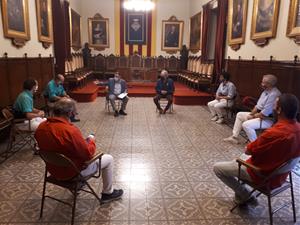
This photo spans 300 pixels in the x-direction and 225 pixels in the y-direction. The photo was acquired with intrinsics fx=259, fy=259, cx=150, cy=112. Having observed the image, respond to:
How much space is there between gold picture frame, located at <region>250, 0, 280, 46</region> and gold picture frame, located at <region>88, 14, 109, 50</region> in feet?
26.4

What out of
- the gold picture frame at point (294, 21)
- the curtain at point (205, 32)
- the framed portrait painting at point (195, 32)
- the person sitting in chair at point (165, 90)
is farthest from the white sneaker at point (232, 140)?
the framed portrait painting at point (195, 32)

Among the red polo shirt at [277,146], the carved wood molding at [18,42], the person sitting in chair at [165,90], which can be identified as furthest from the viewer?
the person sitting in chair at [165,90]

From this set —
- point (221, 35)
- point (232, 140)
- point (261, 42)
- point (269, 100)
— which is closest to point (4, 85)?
point (232, 140)

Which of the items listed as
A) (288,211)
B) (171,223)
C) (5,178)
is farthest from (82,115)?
(288,211)

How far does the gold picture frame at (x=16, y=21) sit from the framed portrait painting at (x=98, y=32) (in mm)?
6789

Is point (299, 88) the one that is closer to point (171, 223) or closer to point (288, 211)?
point (288, 211)

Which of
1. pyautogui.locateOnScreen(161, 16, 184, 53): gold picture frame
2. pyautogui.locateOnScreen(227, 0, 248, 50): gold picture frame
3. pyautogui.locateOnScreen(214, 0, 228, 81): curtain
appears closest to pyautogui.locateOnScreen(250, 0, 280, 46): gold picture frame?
pyautogui.locateOnScreen(227, 0, 248, 50): gold picture frame

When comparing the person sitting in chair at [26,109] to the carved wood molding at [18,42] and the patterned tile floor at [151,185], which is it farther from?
the carved wood molding at [18,42]

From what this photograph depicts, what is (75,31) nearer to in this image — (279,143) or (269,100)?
(269,100)

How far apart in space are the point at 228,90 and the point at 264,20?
166 centimetres

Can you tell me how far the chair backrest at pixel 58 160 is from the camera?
2.24m

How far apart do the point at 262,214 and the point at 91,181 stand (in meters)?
2.04

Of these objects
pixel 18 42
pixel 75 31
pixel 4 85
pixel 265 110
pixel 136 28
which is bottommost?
pixel 265 110

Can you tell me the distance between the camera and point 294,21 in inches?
171
